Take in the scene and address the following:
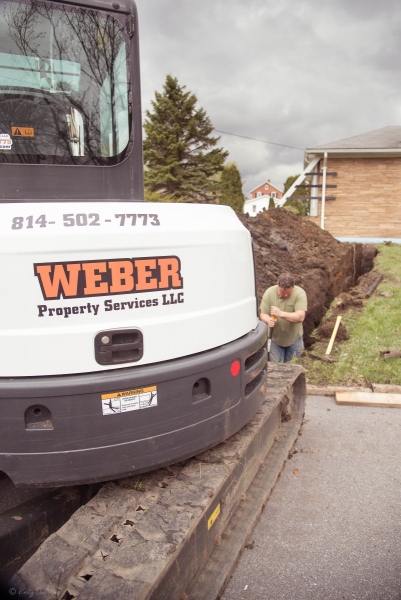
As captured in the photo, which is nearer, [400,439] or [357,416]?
[400,439]

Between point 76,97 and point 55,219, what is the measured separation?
2.63 feet

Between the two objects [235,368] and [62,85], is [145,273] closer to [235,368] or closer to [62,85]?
[235,368]

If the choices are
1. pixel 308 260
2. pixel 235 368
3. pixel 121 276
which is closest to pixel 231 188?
pixel 308 260

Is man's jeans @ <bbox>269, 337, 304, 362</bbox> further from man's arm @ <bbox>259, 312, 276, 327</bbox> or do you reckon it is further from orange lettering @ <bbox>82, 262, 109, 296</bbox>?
orange lettering @ <bbox>82, 262, 109, 296</bbox>

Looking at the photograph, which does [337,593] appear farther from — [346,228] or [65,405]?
[346,228]

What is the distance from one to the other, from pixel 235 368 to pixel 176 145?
98.4 feet

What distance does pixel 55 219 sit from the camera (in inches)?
86.1

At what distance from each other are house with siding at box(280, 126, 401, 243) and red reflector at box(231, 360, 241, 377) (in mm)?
18491

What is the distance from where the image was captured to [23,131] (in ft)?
8.11

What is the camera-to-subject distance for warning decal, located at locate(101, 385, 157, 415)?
227 cm

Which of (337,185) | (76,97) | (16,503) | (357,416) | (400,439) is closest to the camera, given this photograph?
(76,97)

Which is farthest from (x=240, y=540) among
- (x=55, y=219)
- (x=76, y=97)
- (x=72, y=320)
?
(x=76, y=97)

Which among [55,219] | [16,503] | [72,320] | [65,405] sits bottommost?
[16,503]

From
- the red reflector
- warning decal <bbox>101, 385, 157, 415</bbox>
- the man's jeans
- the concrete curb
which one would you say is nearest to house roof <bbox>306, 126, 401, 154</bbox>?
the man's jeans
